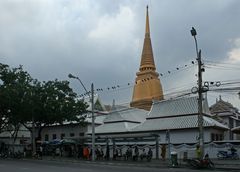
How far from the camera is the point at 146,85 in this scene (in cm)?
7938

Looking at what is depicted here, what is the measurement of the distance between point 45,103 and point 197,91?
3069 cm

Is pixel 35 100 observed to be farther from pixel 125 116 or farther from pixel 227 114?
pixel 227 114

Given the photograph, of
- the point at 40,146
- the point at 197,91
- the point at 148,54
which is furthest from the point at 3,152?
the point at 197,91

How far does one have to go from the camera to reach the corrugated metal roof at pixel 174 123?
2101 inches

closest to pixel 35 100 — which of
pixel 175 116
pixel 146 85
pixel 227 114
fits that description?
pixel 175 116

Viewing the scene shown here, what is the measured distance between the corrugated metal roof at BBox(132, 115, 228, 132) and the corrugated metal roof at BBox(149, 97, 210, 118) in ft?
2.62

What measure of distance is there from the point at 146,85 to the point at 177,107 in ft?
69.6

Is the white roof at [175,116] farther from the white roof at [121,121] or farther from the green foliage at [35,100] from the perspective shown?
the green foliage at [35,100]

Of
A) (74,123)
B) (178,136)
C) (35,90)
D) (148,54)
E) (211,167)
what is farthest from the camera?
(148,54)

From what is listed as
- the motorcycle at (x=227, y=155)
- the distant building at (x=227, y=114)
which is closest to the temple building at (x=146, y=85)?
the distant building at (x=227, y=114)

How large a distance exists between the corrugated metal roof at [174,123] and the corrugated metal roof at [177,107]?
80 cm

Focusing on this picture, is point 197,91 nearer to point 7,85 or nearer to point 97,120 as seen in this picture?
point 7,85

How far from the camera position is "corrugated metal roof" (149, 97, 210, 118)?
5688 centimetres

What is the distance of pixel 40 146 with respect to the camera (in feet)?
215
